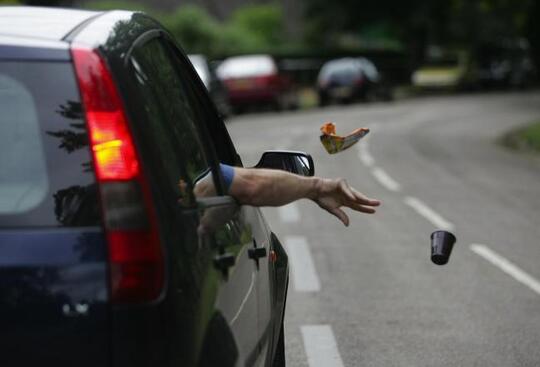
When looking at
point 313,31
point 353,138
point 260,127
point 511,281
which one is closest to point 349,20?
point 313,31

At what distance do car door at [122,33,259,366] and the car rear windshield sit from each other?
0.52 ft

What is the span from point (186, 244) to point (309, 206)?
34.9ft

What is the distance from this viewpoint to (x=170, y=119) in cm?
320

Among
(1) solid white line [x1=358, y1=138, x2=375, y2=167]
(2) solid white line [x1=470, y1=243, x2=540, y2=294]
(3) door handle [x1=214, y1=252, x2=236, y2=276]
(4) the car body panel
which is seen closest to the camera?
(4) the car body panel

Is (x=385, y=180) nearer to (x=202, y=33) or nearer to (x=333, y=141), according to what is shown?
(x=333, y=141)

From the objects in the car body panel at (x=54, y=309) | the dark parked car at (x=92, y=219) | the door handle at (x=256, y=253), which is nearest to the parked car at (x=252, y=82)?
the door handle at (x=256, y=253)

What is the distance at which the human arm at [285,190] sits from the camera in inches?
136

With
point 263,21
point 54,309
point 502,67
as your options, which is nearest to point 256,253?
point 54,309

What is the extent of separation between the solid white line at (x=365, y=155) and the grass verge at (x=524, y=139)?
2.94 m

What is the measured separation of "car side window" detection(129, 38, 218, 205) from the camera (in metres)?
2.91

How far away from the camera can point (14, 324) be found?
263 cm

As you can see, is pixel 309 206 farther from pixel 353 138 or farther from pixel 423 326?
pixel 353 138

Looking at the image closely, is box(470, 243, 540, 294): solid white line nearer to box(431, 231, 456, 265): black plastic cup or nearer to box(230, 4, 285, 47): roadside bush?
box(431, 231, 456, 265): black plastic cup

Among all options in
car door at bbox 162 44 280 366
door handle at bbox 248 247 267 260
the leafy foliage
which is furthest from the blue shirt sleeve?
the leafy foliage
